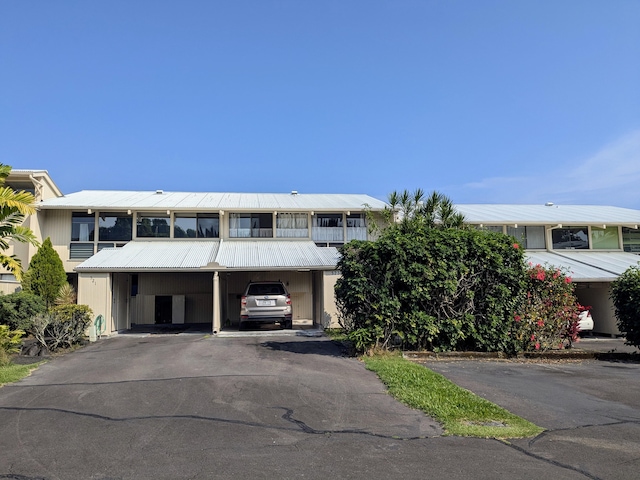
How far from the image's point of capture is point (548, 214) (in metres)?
25.3

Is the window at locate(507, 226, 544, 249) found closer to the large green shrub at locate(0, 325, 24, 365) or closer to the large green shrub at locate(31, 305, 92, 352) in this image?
the large green shrub at locate(31, 305, 92, 352)

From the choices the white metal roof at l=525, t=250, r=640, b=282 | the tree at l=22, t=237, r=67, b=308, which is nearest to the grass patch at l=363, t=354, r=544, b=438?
the white metal roof at l=525, t=250, r=640, b=282

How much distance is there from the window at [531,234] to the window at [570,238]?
0.74 metres

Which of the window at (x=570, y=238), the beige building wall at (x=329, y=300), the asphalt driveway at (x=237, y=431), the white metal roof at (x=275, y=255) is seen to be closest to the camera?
the asphalt driveway at (x=237, y=431)

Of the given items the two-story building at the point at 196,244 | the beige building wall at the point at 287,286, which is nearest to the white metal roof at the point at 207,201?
the two-story building at the point at 196,244

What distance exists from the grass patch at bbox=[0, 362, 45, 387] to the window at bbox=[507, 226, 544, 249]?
70.0 ft

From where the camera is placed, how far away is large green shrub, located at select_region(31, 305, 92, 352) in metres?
12.6

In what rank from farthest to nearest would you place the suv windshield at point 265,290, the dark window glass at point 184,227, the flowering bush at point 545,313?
the dark window glass at point 184,227, the suv windshield at point 265,290, the flowering bush at point 545,313

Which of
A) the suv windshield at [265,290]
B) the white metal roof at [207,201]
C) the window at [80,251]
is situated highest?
the white metal roof at [207,201]

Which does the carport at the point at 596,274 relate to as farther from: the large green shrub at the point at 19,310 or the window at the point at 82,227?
the window at the point at 82,227

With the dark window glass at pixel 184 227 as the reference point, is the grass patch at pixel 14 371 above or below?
below

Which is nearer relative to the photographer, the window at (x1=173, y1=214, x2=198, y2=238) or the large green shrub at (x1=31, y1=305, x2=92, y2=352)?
the large green shrub at (x1=31, y1=305, x2=92, y2=352)

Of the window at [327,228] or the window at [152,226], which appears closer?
the window at [152,226]

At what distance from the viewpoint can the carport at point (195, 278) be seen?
1659 centimetres
